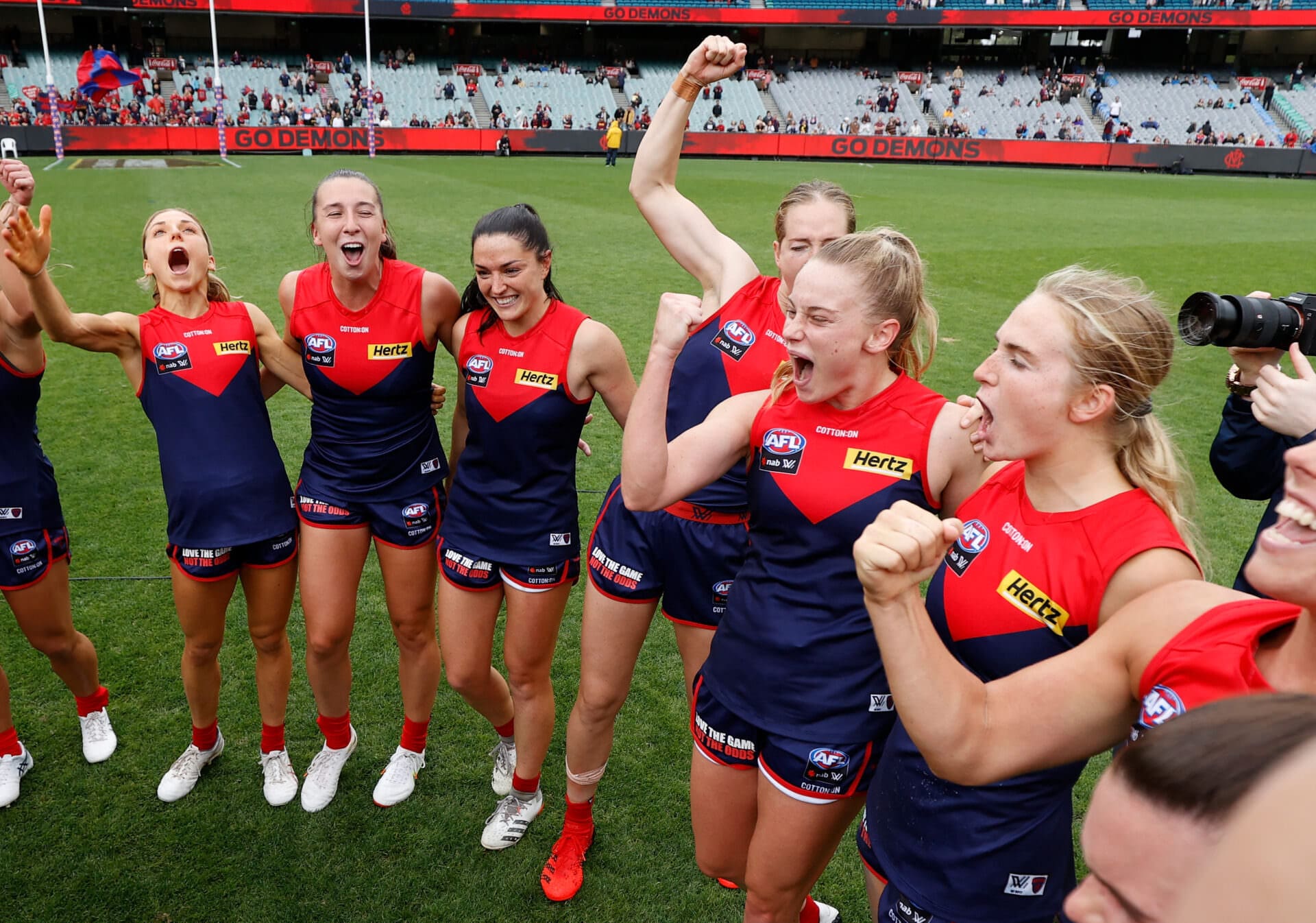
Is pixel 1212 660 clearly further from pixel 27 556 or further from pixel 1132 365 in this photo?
pixel 27 556

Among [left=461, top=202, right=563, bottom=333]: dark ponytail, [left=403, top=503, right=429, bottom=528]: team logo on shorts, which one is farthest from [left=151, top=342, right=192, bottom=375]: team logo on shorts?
[left=461, top=202, right=563, bottom=333]: dark ponytail

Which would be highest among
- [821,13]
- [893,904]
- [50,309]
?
[821,13]

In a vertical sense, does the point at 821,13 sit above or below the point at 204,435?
above

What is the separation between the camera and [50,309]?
3439mm

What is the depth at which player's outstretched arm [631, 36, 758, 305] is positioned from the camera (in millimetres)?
3594

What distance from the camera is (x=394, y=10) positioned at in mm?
41156

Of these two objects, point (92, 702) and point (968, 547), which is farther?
point (92, 702)

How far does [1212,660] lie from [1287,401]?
1.08 metres

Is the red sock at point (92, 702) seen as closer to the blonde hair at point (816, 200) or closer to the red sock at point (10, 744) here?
the red sock at point (10, 744)

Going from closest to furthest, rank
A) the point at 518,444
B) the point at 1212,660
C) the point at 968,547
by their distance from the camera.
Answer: the point at 1212,660, the point at 968,547, the point at 518,444

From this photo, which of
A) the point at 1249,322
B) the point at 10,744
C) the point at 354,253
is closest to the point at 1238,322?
the point at 1249,322

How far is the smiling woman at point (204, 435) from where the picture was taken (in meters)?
3.62

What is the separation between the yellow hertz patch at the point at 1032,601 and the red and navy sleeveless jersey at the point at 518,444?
1966 millimetres

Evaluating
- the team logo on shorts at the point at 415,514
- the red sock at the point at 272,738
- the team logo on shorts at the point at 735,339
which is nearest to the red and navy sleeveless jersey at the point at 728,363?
the team logo on shorts at the point at 735,339
